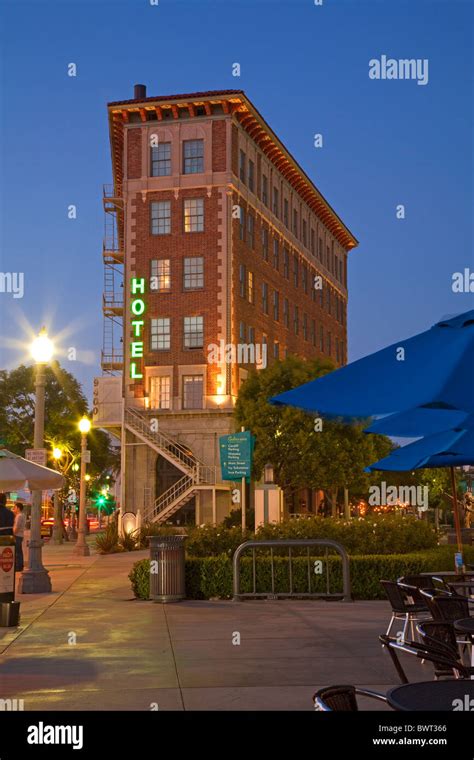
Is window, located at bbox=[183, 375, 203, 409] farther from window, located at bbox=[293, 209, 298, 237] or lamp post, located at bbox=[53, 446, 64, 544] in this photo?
window, located at bbox=[293, 209, 298, 237]

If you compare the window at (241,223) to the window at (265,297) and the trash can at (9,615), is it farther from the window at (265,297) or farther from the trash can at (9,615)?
the trash can at (9,615)

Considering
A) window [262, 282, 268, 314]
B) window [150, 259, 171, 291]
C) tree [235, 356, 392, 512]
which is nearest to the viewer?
tree [235, 356, 392, 512]

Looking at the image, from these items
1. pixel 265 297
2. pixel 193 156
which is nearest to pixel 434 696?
pixel 193 156

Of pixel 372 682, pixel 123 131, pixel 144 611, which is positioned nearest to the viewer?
pixel 372 682

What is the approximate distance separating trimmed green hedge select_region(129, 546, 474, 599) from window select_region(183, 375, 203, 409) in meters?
33.9

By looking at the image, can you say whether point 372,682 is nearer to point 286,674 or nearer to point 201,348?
point 286,674

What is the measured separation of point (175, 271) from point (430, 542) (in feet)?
112

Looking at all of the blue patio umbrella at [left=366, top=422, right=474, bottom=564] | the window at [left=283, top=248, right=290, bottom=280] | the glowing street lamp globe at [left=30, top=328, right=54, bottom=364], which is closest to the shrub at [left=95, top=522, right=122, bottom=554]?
the glowing street lamp globe at [left=30, top=328, right=54, bottom=364]

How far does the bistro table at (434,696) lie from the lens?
183 inches

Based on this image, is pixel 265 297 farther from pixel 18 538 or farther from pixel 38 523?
pixel 18 538

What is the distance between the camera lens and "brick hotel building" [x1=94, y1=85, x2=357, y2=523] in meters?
50.6
